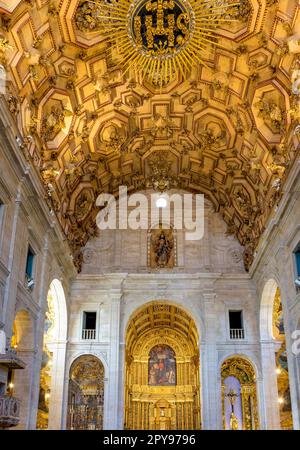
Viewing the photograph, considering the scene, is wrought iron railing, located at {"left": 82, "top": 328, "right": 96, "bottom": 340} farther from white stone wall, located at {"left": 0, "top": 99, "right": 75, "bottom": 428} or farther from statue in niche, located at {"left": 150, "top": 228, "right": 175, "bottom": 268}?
white stone wall, located at {"left": 0, "top": 99, "right": 75, "bottom": 428}

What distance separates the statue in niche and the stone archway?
2886 millimetres

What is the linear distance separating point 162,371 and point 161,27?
22.7 m

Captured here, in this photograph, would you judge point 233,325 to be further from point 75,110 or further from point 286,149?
point 75,110

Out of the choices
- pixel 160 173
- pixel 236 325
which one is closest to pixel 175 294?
pixel 236 325

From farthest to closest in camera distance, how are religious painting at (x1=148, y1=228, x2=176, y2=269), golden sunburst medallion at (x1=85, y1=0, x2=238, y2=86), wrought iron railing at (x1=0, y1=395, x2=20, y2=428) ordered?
religious painting at (x1=148, y1=228, x2=176, y2=269) < golden sunburst medallion at (x1=85, y1=0, x2=238, y2=86) < wrought iron railing at (x1=0, y1=395, x2=20, y2=428)

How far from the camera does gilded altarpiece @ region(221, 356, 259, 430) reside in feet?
78.5

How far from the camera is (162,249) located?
2720 centimetres

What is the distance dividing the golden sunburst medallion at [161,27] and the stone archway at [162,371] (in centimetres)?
1505

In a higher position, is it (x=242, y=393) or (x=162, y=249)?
(x=162, y=249)

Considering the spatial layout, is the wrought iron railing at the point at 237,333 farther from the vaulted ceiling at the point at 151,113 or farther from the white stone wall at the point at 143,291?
the vaulted ceiling at the point at 151,113

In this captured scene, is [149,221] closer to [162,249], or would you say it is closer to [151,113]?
[162,249]

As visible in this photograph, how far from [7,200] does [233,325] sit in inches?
581

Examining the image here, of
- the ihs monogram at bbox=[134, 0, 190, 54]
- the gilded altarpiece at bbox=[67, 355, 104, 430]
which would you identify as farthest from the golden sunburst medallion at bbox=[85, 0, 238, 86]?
the gilded altarpiece at bbox=[67, 355, 104, 430]

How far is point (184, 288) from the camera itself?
26.2 metres
